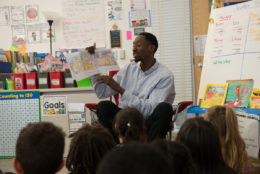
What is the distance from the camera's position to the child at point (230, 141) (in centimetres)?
152

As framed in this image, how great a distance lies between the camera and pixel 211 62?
2.55 meters

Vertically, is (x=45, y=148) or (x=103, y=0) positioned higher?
(x=103, y=0)

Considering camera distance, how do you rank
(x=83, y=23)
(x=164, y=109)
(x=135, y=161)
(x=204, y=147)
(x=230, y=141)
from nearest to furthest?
(x=135, y=161) < (x=204, y=147) < (x=230, y=141) < (x=164, y=109) < (x=83, y=23)

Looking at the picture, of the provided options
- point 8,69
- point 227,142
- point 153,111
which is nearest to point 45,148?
point 227,142

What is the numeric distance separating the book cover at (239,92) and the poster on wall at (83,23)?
2.59m

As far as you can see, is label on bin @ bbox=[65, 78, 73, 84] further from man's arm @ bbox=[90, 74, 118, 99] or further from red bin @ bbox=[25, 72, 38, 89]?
man's arm @ bbox=[90, 74, 118, 99]

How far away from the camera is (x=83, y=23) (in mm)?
4594

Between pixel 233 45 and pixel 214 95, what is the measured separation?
44 cm

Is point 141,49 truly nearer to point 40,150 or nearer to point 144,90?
point 144,90

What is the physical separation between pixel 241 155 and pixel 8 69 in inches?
114

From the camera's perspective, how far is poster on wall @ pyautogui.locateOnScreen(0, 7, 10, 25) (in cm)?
482

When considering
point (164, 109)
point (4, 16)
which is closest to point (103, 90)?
point (164, 109)

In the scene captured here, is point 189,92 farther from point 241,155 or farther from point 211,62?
point 241,155

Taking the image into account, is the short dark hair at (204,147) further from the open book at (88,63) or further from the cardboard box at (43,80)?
the cardboard box at (43,80)
